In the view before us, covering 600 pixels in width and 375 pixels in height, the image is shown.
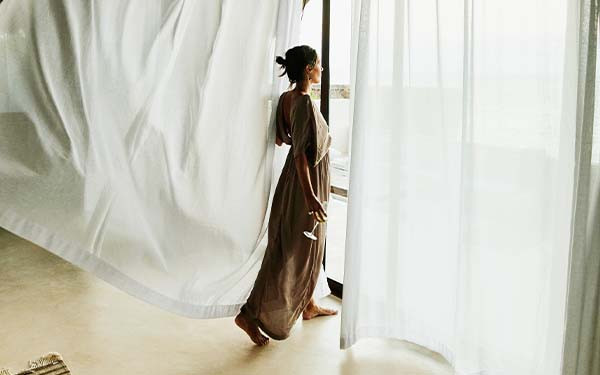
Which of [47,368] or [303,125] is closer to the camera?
[47,368]

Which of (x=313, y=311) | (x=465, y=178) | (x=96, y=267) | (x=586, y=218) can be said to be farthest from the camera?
(x=313, y=311)

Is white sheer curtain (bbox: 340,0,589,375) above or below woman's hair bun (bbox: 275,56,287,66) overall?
below

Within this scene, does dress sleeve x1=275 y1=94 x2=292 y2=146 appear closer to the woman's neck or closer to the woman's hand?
the woman's neck

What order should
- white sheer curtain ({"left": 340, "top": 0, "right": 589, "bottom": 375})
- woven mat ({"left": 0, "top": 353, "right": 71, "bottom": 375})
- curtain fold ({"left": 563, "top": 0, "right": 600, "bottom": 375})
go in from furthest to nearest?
white sheer curtain ({"left": 340, "top": 0, "right": 589, "bottom": 375}), curtain fold ({"left": 563, "top": 0, "right": 600, "bottom": 375}), woven mat ({"left": 0, "top": 353, "right": 71, "bottom": 375})

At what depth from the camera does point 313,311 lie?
2.98m

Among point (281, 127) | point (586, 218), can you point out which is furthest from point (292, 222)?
point (586, 218)

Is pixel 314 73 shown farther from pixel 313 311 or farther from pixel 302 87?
pixel 313 311

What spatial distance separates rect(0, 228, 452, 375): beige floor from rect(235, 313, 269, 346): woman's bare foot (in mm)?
38

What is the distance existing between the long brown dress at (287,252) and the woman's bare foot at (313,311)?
1.06ft

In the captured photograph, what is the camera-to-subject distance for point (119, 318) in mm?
3043

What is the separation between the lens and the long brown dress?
2.58 metres

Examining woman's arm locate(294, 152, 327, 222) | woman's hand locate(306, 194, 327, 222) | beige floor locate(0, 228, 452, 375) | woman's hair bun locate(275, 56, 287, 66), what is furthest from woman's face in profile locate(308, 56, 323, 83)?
beige floor locate(0, 228, 452, 375)

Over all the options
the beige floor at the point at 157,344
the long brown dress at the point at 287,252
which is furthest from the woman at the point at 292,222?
the beige floor at the point at 157,344

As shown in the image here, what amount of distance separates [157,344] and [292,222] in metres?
0.86
